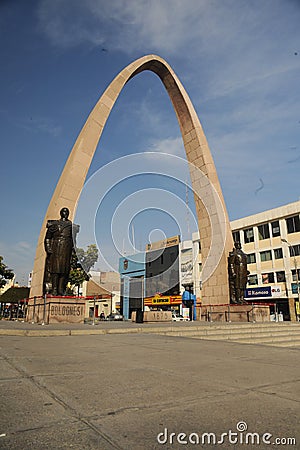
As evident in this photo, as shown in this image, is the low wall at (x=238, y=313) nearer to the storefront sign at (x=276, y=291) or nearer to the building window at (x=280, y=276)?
the storefront sign at (x=276, y=291)

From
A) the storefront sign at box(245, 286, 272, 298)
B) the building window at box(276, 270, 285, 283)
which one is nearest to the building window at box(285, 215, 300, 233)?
the building window at box(276, 270, 285, 283)

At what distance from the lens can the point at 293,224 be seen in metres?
41.0

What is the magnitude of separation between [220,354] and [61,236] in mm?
11309

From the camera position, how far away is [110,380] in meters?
3.68

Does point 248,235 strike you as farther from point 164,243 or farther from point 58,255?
point 58,255

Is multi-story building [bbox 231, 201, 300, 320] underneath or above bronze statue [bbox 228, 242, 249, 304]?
above

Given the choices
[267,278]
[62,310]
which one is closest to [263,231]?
[267,278]

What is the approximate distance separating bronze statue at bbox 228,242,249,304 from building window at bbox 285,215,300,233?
77.5 feet

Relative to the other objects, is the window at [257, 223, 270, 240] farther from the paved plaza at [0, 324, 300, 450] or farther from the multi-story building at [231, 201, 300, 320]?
the paved plaza at [0, 324, 300, 450]

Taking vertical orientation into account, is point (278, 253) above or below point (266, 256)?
above

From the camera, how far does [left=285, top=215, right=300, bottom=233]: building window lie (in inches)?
1595

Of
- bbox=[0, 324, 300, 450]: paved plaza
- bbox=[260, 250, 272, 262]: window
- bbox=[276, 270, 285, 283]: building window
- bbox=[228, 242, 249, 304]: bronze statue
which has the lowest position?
bbox=[0, 324, 300, 450]: paved plaza

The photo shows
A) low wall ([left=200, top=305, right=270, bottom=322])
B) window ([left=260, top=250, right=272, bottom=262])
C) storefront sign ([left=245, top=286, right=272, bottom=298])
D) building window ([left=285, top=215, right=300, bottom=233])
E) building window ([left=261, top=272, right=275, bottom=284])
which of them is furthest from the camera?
window ([left=260, top=250, right=272, bottom=262])

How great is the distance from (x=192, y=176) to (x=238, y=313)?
34.2 feet
